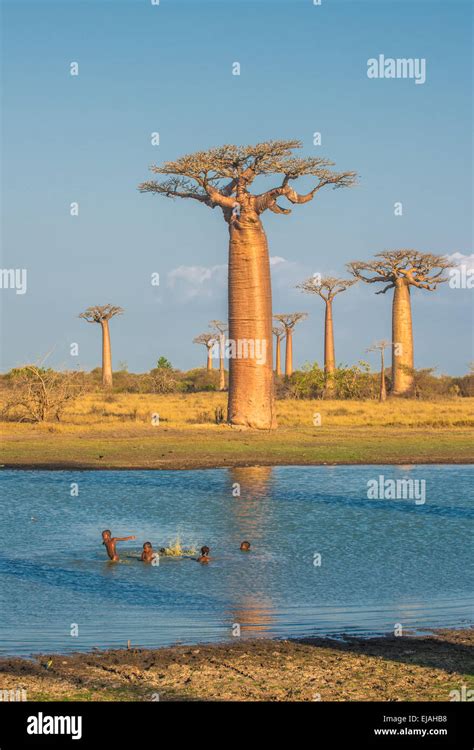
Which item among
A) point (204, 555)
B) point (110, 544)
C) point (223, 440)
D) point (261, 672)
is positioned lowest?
point (261, 672)

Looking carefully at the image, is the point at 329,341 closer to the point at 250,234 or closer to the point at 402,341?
the point at 402,341

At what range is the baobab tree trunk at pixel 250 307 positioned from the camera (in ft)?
75.4

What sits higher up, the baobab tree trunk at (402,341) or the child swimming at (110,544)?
the baobab tree trunk at (402,341)

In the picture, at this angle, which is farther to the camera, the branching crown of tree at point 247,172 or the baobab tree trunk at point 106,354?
the baobab tree trunk at point 106,354

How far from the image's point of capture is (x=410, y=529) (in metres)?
12.5

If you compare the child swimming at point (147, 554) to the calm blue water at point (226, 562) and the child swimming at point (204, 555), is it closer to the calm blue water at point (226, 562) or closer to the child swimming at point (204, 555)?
the calm blue water at point (226, 562)

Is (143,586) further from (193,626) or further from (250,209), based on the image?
Answer: (250,209)

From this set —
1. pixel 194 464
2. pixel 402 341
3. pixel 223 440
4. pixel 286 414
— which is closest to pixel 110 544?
pixel 194 464

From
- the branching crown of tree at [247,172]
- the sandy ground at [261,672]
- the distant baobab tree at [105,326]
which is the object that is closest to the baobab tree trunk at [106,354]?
the distant baobab tree at [105,326]

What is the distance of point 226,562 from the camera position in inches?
414

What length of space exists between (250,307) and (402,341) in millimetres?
19174

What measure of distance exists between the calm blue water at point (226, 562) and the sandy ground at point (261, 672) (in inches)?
17.7

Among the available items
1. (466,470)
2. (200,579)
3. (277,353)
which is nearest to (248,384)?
(466,470)
